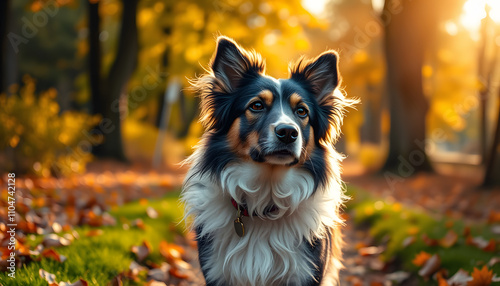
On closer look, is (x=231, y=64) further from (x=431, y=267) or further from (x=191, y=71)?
(x=191, y=71)

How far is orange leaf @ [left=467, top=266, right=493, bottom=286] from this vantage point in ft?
10.9

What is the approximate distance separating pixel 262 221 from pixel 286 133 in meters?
0.75

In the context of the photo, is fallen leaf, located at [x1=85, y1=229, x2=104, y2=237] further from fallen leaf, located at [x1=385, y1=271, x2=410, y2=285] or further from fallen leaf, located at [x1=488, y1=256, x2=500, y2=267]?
fallen leaf, located at [x1=488, y1=256, x2=500, y2=267]

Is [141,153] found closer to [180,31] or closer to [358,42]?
[180,31]

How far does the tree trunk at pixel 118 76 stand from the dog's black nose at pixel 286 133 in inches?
463

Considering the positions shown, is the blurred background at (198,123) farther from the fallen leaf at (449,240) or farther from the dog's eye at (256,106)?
the dog's eye at (256,106)

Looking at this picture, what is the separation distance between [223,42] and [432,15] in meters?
11.2

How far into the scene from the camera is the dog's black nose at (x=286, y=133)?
118 inches

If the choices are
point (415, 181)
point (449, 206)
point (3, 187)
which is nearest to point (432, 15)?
point (415, 181)

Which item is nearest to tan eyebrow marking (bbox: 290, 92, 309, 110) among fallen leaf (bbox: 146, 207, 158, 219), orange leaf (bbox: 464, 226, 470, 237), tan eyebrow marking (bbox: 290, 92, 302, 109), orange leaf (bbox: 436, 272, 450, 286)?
tan eyebrow marking (bbox: 290, 92, 302, 109)

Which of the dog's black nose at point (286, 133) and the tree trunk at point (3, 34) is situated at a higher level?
the dog's black nose at point (286, 133)

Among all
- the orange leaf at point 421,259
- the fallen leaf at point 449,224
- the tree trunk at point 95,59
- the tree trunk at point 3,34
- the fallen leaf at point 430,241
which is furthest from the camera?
the tree trunk at point 95,59

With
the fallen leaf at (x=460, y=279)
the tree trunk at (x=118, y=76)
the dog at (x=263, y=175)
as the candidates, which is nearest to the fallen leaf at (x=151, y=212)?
the dog at (x=263, y=175)

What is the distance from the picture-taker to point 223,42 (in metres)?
3.45
